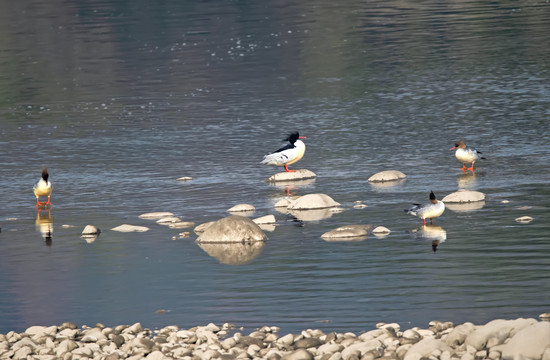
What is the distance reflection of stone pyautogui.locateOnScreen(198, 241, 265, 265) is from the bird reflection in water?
12.1 feet

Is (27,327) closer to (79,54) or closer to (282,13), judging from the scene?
(79,54)

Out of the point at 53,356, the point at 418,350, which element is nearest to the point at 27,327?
the point at 53,356

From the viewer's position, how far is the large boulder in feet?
70.6

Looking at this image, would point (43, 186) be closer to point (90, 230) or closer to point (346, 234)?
point (90, 230)

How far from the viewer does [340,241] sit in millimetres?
21344

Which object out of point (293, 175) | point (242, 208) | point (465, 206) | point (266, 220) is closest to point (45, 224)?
point (242, 208)

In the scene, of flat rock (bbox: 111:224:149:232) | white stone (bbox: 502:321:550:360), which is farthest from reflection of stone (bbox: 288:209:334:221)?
white stone (bbox: 502:321:550:360)

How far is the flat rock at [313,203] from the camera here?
24.5 meters

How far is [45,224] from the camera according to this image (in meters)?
24.4

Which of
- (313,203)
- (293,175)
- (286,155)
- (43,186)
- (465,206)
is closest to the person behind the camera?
(465,206)

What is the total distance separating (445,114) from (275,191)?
41.5ft

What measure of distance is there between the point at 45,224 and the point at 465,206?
31.3 ft

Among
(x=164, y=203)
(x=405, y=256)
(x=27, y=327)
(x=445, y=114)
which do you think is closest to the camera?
(x=27, y=327)

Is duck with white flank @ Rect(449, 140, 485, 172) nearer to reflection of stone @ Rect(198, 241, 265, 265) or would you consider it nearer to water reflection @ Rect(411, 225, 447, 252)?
water reflection @ Rect(411, 225, 447, 252)
